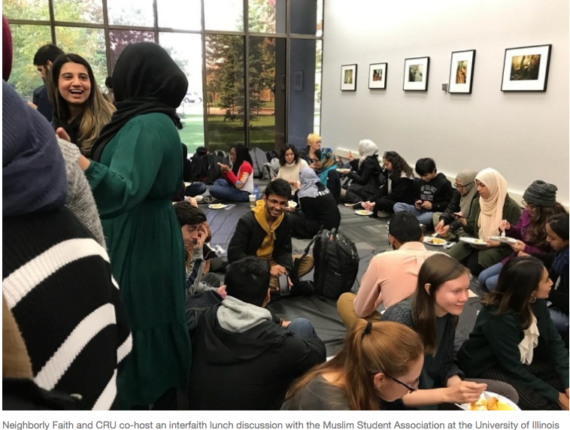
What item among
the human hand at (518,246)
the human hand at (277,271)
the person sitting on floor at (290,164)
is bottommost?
the human hand at (277,271)

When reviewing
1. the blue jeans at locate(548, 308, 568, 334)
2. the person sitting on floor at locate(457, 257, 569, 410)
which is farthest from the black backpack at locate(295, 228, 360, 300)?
the blue jeans at locate(548, 308, 568, 334)

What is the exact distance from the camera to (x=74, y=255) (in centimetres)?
65

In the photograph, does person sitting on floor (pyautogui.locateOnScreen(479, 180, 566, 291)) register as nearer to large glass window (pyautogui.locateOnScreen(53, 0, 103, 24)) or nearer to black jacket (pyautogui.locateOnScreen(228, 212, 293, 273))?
black jacket (pyautogui.locateOnScreen(228, 212, 293, 273))

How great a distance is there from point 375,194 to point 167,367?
497cm

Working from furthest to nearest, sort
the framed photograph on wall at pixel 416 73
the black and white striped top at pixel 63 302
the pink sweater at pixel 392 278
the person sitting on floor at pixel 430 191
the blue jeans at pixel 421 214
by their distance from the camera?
the framed photograph on wall at pixel 416 73 < the person sitting on floor at pixel 430 191 < the blue jeans at pixel 421 214 < the pink sweater at pixel 392 278 < the black and white striped top at pixel 63 302

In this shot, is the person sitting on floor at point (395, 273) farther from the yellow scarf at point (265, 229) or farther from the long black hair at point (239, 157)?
the long black hair at point (239, 157)

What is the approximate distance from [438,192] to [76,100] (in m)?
4.41

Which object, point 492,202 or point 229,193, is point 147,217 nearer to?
point 492,202

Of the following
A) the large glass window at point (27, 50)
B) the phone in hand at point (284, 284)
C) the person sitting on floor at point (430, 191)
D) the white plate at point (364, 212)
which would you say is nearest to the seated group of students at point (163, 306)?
the phone in hand at point (284, 284)

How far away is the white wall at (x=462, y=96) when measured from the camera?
463 cm

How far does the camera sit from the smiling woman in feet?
7.09

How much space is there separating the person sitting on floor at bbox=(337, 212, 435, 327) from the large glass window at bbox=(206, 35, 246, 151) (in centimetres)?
746

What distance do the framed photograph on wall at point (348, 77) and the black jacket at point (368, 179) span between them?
244 centimetres

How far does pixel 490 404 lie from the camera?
1.89 metres
